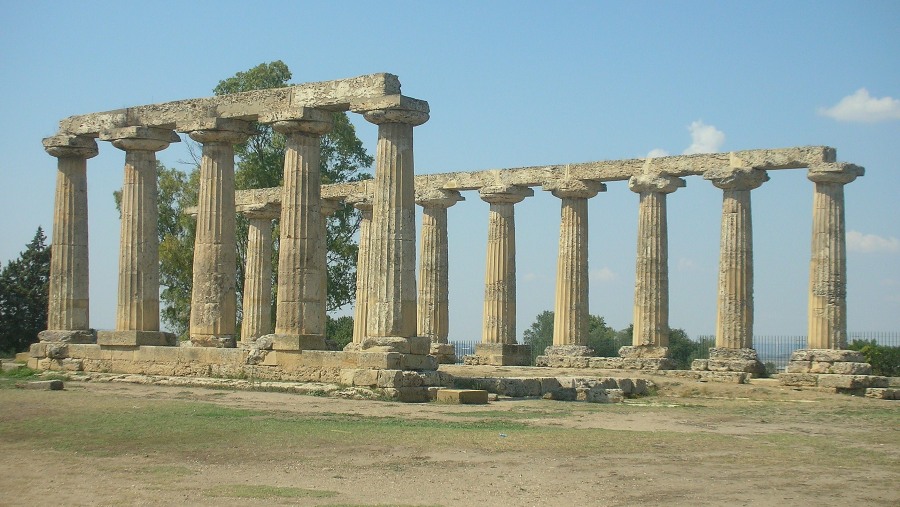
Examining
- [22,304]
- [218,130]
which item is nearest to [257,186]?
[22,304]

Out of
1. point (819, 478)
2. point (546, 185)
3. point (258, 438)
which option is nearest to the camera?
point (819, 478)

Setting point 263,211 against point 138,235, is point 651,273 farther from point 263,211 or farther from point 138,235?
point 138,235

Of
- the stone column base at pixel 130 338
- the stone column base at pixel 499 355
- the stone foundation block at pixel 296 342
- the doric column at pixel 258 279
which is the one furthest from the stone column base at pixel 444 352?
the stone foundation block at pixel 296 342

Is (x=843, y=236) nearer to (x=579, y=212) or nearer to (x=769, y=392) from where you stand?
(x=769, y=392)

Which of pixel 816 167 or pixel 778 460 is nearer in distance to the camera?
pixel 778 460

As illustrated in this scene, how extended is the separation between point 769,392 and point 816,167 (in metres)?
7.00

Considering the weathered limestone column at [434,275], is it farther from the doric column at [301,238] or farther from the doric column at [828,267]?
the doric column at [301,238]

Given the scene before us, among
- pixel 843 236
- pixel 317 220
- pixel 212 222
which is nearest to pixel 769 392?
pixel 843 236

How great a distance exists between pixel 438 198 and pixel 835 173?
13625 millimetres

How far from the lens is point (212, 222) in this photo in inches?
1214

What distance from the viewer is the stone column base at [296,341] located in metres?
28.0

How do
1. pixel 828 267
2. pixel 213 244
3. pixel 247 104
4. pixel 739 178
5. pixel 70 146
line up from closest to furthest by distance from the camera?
pixel 247 104
pixel 213 244
pixel 70 146
pixel 828 267
pixel 739 178

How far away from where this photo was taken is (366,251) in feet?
127

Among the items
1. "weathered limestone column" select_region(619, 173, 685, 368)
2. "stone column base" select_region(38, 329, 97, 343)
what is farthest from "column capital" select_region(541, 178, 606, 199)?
"stone column base" select_region(38, 329, 97, 343)
